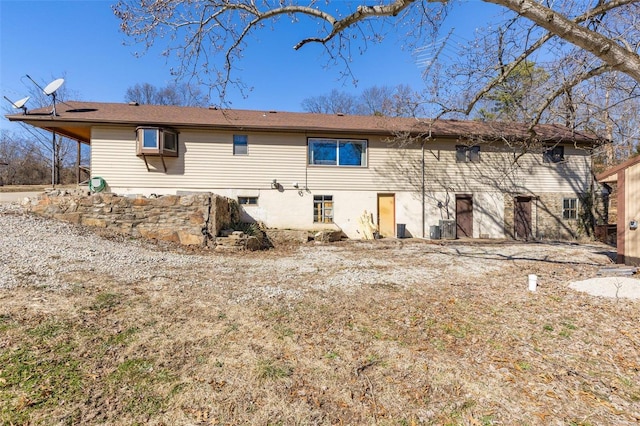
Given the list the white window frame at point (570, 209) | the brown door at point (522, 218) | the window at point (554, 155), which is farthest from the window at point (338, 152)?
the white window frame at point (570, 209)

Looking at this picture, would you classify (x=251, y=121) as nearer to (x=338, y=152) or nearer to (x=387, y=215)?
(x=338, y=152)

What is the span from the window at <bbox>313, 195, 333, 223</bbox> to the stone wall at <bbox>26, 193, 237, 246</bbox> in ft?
15.6

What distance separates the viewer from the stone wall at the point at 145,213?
8.76m

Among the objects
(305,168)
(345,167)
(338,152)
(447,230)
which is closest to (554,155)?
(447,230)

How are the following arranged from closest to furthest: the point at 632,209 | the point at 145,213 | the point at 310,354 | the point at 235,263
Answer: the point at 310,354, the point at 632,209, the point at 235,263, the point at 145,213

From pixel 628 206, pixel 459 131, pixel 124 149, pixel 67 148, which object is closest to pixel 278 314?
pixel 628 206

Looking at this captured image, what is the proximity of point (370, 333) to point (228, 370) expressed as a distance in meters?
1.75

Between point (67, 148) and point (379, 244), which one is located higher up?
point (67, 148)

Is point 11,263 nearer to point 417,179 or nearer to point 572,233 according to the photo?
point 417,179

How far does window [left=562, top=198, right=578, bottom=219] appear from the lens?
47.9 feet

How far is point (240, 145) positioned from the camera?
500 inches

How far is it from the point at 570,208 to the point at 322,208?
12.8 m

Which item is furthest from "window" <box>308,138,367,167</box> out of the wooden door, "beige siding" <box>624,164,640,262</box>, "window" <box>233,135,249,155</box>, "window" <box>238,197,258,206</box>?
"beige siding" <box>624,164,640,262</box>

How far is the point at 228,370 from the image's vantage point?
276 centimetres
